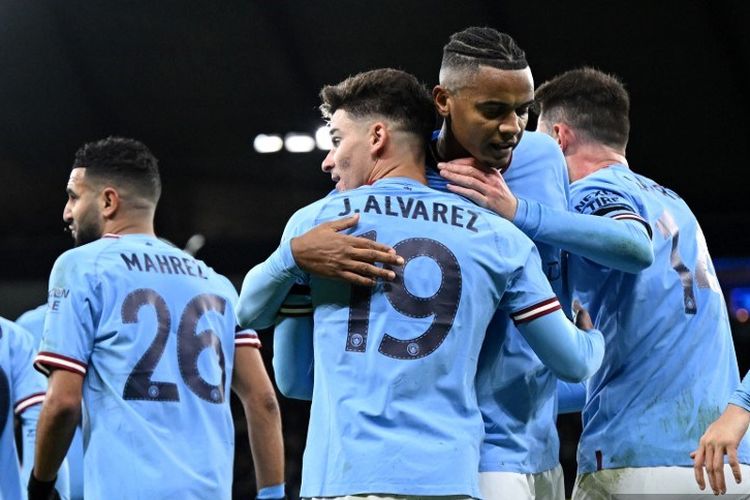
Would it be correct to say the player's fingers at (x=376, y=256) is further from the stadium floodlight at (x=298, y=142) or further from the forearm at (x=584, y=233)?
the stadium floodlight at (x=298, y=142)

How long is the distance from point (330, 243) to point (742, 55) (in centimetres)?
1077

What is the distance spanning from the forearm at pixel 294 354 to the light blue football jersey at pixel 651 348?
904 millimetres

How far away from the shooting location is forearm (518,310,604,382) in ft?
8.80

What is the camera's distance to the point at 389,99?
9.55ft

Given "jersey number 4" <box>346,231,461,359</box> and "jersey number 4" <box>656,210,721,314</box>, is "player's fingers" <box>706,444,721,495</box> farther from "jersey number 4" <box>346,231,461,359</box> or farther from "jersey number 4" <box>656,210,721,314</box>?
"jersey number 4" <box>346,231,461,359</box>

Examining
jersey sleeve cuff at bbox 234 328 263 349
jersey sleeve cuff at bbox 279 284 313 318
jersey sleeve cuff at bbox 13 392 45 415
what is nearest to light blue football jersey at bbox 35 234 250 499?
jersey sleeve cuff at bbox 234 328 263 349

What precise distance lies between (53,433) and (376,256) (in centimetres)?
171

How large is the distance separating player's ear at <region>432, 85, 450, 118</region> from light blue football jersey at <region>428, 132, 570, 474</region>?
0.16 m

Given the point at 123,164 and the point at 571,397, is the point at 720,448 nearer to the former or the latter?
the point at 571,397

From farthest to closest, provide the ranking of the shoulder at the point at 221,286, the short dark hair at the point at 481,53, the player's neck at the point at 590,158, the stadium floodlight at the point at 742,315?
the stadium floodlight at the point at 742,315, the shoulder at the point at 221,286, the player's neck at the point at 590,158, the short dark hair at the point at 481,53

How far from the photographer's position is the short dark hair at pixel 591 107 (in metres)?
3.64

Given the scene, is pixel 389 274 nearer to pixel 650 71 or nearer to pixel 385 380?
pixel 385 380

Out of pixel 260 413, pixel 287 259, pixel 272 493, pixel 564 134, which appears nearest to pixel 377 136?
pixel 287 259

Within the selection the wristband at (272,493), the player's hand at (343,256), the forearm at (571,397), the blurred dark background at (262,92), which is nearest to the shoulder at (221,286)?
the wristband at (272,493)
